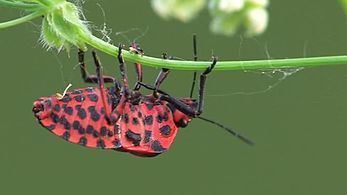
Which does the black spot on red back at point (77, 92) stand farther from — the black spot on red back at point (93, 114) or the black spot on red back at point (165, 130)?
the black spot on red back at point (165, 130)

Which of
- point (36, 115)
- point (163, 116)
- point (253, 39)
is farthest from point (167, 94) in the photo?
point (253, 39)

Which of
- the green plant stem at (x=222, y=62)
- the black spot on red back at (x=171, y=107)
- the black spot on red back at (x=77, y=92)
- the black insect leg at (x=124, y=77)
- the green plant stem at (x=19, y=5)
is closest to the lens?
the green plant stem at (x=222, y=62)

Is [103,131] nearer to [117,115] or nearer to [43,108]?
[117,115]

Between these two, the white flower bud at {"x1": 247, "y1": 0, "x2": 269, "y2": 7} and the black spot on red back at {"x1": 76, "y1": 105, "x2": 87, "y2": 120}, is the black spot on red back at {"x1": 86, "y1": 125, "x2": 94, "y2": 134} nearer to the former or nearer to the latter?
the black spot on red back at {"x1": 76, "y1": 105, "x2": 87, "y2": 120}

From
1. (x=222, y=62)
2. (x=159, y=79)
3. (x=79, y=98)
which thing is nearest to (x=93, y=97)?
(x=79, y=98)

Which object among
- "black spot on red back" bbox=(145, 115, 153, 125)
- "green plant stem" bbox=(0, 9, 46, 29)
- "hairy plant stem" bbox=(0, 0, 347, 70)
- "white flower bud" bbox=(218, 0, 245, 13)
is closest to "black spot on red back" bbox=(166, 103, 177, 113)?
"black spot on red back" bbox=(145, 115, 153, 125)

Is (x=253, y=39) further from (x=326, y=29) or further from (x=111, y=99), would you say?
(x=111, y=99)

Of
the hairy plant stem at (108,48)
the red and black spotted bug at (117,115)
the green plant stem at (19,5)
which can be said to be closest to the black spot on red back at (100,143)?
the red and black spotted bug at (117,115)
